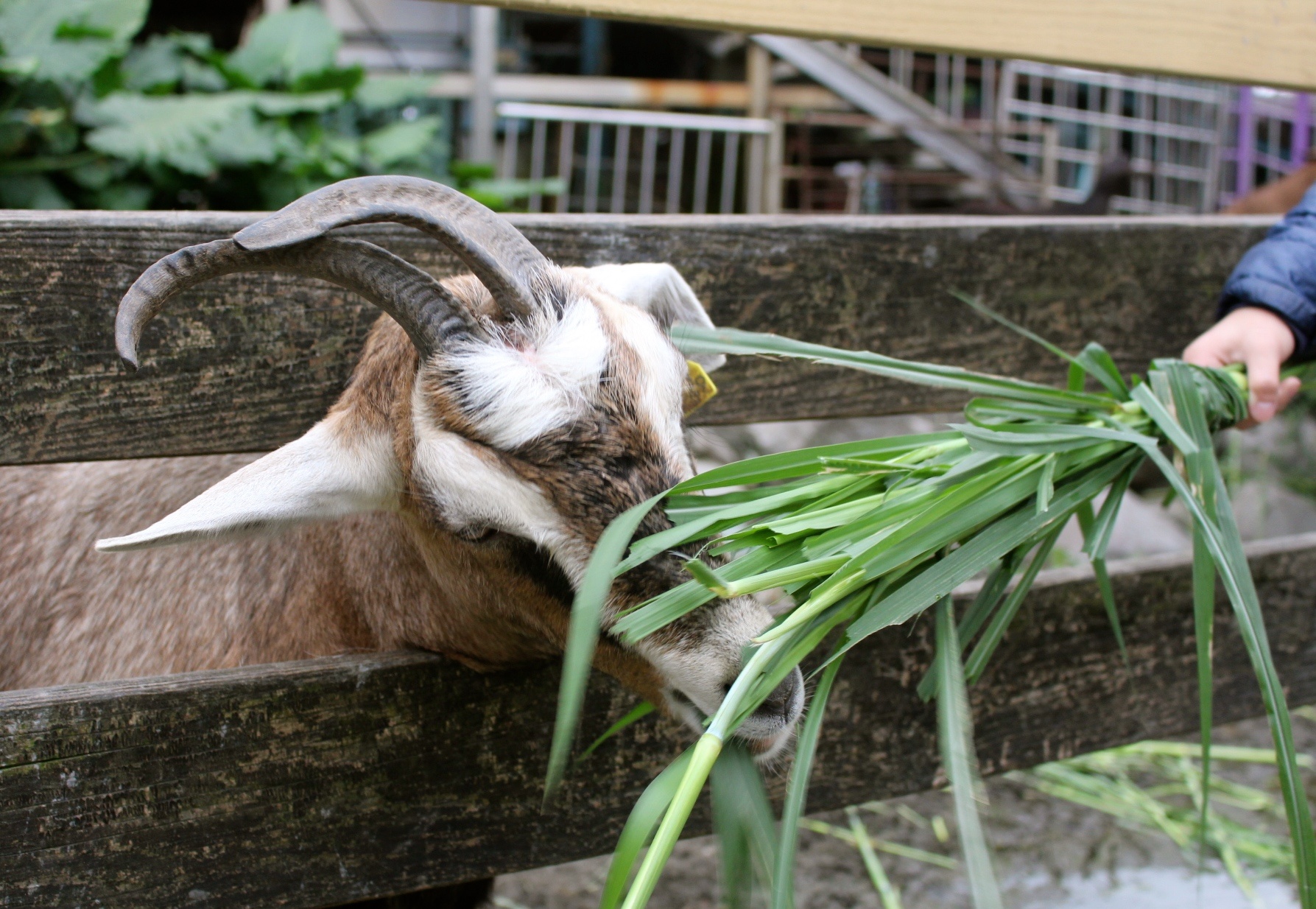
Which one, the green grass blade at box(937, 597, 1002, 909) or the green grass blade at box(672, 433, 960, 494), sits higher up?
the green grass blade at box(672, 433, 960, 494)

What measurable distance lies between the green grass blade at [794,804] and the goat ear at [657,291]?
657 mm

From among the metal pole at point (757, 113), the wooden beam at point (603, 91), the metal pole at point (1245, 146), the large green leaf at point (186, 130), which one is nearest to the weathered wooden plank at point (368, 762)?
the large green leaf at point (186, 130)

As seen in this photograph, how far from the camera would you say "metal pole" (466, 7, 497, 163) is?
934cm

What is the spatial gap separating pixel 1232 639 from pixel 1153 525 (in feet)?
13.6

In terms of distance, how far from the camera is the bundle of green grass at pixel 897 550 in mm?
1172

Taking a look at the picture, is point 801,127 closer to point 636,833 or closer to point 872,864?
point 872,864

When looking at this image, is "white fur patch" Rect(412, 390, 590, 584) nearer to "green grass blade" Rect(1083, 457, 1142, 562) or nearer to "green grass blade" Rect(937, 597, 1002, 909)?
"green grass blade" Rect(937, 597, 1002, 909)

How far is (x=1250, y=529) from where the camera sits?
6547 mm

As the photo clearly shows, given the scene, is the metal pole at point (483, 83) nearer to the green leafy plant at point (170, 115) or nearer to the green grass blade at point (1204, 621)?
the green leafy plant at point (170, 115)

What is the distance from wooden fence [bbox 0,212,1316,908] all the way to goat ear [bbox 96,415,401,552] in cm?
22

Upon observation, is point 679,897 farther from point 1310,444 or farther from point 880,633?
point 1310,444

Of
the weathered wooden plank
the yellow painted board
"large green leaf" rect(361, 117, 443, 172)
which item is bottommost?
the weathered wooden plank

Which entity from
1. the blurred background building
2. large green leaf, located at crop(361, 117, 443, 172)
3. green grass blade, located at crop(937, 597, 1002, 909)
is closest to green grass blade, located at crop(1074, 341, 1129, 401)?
green grass blade, located at crop(937, 597, 1002, 909)

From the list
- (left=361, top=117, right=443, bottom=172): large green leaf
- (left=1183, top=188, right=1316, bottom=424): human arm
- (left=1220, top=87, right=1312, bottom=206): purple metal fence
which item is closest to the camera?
(left=1183, top=188, right=1316, bottom=424): human arm
